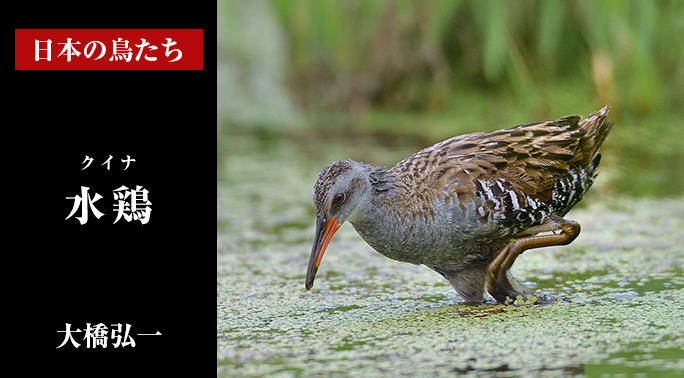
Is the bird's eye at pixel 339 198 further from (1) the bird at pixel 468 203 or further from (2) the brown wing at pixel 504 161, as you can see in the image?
(2) the brown wing at pixel 504 161

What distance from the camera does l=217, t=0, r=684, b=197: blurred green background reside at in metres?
8.52

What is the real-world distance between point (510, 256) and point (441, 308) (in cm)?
45

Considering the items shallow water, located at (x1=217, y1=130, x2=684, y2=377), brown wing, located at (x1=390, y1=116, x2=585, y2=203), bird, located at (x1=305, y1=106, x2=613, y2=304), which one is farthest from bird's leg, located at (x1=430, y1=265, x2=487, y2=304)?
brown wing, located at (x1=390, y1=116, x2=585, y2=203)

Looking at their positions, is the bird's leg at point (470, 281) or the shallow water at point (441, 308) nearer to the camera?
the shallow water at point (441, 308)

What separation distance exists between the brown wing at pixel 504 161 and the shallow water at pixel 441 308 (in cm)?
61

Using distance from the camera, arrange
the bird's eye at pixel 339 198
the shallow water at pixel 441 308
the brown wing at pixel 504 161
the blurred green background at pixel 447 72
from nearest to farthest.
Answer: the shallow water at pixel 441 308
the bird's eye at pixel 339 198
the brown wing at pixel 504 161
the blurred green background at pixel 447 72

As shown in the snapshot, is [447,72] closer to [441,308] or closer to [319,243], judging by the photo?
[441,308]

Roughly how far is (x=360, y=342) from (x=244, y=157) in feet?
17.3

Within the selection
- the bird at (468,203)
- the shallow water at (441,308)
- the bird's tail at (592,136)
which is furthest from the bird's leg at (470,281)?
the bird's tail at (592,136)

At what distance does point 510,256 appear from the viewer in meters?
4.41
